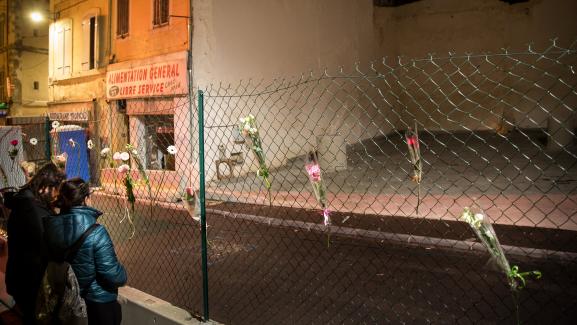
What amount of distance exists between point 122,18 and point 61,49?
4.74 meters

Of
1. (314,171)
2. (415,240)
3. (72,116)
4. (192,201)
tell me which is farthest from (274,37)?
(192,201)

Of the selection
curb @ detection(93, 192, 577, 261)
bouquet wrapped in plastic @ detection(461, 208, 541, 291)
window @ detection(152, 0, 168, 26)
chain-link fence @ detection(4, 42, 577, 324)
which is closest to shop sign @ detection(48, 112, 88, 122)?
chain-link fence @ detection(4, 42, 577, 324)

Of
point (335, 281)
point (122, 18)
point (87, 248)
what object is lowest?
point (335, 281)

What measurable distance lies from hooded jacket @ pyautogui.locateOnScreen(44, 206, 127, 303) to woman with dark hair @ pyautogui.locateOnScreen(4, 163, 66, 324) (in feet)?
1.88

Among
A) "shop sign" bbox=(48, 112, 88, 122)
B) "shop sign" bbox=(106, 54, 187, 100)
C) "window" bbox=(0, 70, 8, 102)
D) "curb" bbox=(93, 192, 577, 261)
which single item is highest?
"window" bbox=(0, 70, 8, 102)

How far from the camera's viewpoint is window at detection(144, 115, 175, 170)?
48.2 feet

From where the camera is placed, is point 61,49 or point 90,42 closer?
point 90,42

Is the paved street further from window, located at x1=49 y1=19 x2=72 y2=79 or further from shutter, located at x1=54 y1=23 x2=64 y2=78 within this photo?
shutter, located at x1=54 y1=23 x2=64 y2=78

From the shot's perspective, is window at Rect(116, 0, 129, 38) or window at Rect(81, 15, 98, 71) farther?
window at Rect(81, 15, 98, 71)

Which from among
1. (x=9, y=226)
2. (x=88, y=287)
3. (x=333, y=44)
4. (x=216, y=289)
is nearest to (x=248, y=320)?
(x=216, y=289)

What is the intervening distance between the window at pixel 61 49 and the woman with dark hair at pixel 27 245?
648 inches

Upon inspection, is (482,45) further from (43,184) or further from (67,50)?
(43,184)

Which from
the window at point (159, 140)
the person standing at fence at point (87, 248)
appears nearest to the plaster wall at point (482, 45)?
the window at point (159, 140)

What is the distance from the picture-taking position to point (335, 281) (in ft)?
17.9
